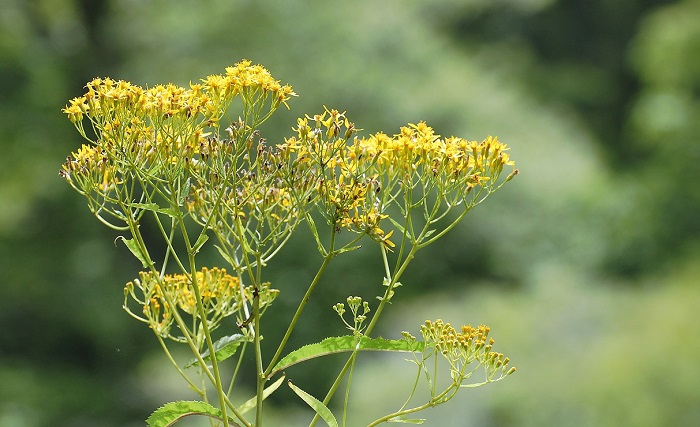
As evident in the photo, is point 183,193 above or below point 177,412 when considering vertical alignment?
above

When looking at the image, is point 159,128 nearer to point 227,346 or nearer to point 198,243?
point 198,243

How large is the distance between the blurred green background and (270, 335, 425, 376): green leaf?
915 cm

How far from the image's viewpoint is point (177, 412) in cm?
168

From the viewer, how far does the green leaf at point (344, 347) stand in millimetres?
1707

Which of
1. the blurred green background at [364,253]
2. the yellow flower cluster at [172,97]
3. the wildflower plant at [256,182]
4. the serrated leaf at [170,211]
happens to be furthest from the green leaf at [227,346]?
the blurred green background at [364,253]

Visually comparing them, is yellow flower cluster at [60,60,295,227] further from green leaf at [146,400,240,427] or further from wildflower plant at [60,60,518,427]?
green leaf at [146,400,240,427]

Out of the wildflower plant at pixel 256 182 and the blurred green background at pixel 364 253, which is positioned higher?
the blurred green background at pixel 364 253

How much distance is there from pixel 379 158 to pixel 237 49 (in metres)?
12.1

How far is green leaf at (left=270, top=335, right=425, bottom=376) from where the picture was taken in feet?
5.60

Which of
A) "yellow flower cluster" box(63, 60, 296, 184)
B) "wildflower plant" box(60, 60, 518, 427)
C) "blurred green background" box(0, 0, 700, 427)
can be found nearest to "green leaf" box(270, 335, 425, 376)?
"wildflower plant" box(60, 60, 518, 427)

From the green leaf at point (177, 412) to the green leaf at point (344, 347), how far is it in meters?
0.12

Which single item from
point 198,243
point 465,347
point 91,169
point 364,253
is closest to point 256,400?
point 198,243

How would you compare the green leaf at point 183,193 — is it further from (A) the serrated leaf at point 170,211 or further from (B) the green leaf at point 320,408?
(B) the green leaf at point 320,408

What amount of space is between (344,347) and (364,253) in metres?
12.0
